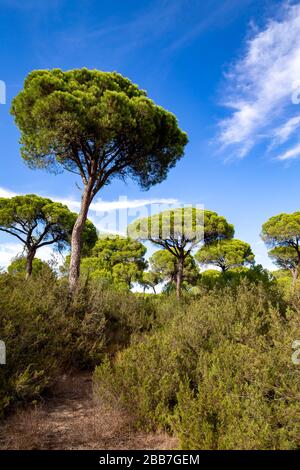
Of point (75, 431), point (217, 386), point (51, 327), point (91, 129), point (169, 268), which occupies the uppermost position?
point (91, 129)

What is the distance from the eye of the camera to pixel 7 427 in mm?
Result: 3750

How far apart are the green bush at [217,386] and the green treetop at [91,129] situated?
4.60m

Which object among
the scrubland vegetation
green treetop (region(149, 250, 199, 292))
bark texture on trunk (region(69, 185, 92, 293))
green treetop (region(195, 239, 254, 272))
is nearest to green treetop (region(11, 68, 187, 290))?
bark texture on trunk (region(69, 185, 92, 293))

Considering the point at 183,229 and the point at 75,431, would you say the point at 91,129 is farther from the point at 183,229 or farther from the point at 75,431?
the point at 183,229

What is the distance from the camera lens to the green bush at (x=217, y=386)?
2922 millimetres

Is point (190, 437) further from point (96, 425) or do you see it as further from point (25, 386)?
point (25, 386)

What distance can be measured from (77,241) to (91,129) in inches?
142

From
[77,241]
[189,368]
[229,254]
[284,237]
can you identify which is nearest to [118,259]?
[229,254]

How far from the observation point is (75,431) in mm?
3873

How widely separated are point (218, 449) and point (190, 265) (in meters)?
29.2

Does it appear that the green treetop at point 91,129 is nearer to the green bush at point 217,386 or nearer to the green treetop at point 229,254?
the green bush at point 217,386

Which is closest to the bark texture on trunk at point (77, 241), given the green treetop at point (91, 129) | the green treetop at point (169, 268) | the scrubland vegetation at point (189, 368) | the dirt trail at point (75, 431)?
the green treetop at point (91, 129)

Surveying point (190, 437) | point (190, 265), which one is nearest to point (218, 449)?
point (190, 437)

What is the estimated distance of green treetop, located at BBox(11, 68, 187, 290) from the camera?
31.8 ft
